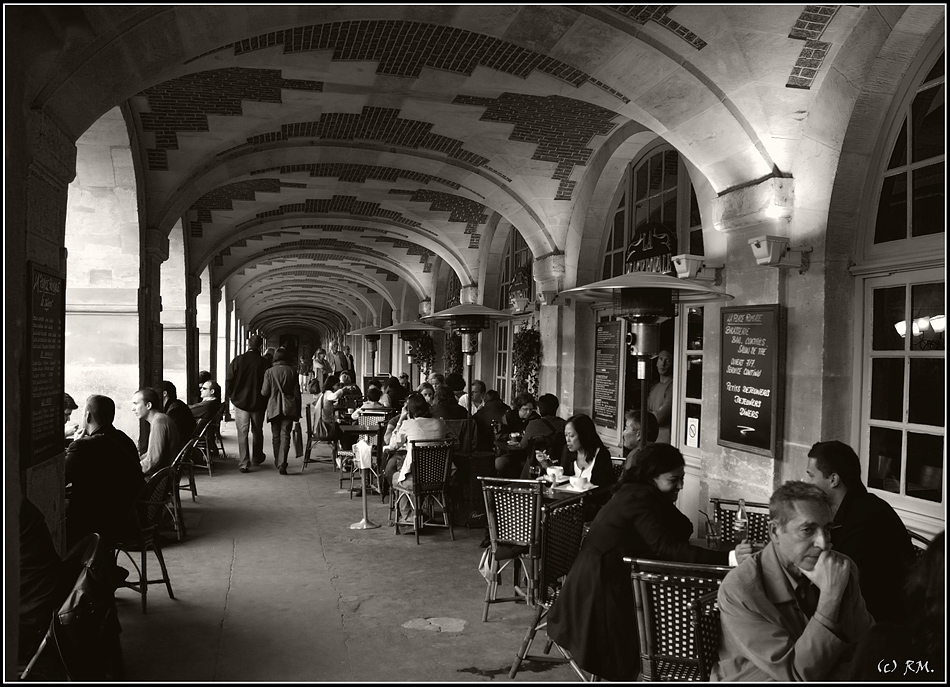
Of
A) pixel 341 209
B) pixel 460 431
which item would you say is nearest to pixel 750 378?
pixel 460 431

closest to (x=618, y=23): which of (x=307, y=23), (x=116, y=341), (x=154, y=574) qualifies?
(x=307, y=23)

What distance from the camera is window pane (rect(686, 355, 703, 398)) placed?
6363mm

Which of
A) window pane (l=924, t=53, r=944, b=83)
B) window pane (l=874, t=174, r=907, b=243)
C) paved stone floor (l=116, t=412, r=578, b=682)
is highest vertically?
window pane (l=924, t=53, r=944, b=83)

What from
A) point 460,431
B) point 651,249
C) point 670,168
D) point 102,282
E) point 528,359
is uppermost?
point 670,168

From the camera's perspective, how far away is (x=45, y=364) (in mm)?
3574

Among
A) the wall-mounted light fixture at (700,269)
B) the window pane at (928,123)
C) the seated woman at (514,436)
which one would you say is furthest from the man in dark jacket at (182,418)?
the window pane at (928,123)

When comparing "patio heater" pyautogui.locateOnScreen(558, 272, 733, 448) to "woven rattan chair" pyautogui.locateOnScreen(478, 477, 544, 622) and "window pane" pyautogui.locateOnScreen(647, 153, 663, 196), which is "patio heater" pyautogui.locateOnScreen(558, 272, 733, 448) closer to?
"woven rattan chair" pyautogui.locateOnScreen(478, 477, 544, 622)

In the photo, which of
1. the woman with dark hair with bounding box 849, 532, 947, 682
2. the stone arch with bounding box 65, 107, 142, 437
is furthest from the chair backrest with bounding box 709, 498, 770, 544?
the stone arch with bounding box 65, 107, 142, 437

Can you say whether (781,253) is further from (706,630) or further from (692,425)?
(706,630)

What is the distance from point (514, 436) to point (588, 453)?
2443 mm

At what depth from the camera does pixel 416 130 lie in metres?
7.93

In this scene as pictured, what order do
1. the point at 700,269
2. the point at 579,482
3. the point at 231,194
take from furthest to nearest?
the point at 231,194
the point at 700,269
the point at 579,482

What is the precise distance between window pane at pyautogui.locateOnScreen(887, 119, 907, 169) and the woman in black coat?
278 centimetres

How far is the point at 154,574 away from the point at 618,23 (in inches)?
183
